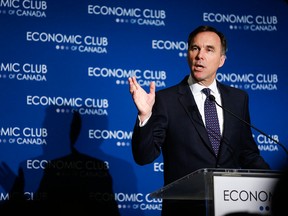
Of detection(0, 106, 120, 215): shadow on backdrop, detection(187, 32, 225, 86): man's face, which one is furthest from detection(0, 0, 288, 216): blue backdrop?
detection(187, 32, 225, 86): man's face

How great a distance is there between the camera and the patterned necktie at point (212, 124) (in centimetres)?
329

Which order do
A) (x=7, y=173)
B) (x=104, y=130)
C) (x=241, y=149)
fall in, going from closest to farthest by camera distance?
(x=241, y=149) < (x=7, y=173) < (x=104, y=130)

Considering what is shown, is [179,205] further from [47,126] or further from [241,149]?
[47,126]

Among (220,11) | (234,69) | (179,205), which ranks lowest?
(179,205)

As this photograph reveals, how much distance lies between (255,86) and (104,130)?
1401 millimetres

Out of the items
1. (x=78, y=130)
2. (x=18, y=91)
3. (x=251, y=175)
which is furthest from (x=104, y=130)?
(x=251, y=175)

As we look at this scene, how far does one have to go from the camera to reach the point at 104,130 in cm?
454

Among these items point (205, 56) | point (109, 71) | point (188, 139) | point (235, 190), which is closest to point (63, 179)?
point (109, 71)

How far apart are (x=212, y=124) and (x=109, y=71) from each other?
153 cm

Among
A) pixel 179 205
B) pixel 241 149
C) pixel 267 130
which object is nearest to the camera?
pixel 179 205

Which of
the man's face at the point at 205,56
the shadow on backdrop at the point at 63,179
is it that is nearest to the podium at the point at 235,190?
the man's face at the point at 205,56

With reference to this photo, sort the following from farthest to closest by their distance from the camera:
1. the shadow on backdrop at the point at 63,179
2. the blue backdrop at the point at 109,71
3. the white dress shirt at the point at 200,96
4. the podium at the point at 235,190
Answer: the blue backdrop at the point at 109,71 → the shadow on backdrop at the point at 63,179 → the white dress shirt at the point at 200,96 → the podium at the point at 235,190

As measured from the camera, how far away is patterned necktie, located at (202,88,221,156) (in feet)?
10.8

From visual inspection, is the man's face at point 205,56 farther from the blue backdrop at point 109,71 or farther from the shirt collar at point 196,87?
the blue backdrop at point 109,71
